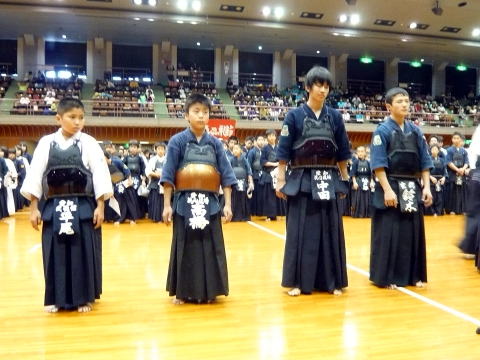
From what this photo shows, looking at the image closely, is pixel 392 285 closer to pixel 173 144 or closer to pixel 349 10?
pixel 173 144

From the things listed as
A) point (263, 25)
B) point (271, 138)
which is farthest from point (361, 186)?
point (263, 25)

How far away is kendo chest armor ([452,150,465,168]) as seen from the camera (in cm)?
966

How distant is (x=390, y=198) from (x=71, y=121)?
259 cm

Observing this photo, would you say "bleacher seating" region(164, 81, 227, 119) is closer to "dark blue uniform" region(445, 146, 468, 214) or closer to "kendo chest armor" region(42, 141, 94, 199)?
"dark blue uniform" region(445, 146, 468, 214)

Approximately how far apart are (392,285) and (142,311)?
2.09 meters

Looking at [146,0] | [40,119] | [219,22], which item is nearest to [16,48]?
[40,119]

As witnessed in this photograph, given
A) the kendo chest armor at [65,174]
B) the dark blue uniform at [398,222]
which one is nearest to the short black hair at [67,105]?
the kendo chest armor at [65,174]

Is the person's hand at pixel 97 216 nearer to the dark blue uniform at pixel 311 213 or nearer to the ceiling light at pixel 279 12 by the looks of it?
the dark blue uniform at pixel 311 213

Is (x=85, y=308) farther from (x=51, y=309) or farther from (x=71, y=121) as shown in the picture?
(x=71, y=121)

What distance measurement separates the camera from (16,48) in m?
23.2

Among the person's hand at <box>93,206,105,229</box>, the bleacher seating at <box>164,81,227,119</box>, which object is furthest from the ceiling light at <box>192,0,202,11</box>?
the person's hand at <box>93,206,105,229</box>

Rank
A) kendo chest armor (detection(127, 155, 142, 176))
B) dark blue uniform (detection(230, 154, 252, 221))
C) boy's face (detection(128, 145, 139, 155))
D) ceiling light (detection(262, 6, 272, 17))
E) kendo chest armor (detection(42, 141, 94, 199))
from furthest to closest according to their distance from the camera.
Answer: ceiling light (detection(262, 6, 272, 17)) < kendo chest armor (detection(127, 155, 142, 176)) < boy's face (detection(128, 145, 139, 155)) < dark blue uniform (detection(230, 154, 252, 221)) < kendo chest armor (detection(42, 141, 94, 199))

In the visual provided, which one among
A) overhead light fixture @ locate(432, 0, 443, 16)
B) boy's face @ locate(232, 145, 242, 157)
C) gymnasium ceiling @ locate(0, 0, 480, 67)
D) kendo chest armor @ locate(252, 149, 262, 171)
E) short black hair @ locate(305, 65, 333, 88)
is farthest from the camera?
gymnasium ceiling @ locate(0, 0, 480, 67)

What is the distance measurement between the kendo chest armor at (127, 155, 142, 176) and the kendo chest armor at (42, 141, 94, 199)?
6.07 metres
